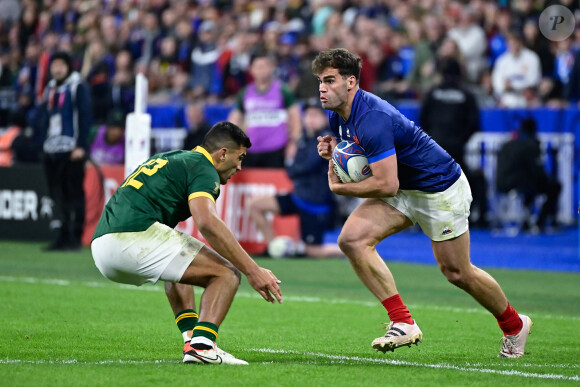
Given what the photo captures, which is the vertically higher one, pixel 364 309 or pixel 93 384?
pixel 93 384

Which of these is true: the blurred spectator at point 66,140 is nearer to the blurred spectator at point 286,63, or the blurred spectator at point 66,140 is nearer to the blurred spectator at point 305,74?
the blurred spectator at point 305,74

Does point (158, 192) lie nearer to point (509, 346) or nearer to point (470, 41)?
point (509, 346)

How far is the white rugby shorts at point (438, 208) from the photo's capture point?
776cm

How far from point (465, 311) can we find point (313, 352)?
10.6 ft

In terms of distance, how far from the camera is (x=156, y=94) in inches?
940

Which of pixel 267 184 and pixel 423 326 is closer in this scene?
pixel 423 326

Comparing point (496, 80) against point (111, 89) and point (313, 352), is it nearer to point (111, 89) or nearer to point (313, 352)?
point (111, 89)

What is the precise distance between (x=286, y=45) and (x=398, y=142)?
48.2 ft

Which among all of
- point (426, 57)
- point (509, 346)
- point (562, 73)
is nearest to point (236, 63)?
point (426, 57)

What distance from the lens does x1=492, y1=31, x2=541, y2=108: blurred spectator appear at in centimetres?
1852

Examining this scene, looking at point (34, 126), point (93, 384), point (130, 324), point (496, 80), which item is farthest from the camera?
point (34, 126)

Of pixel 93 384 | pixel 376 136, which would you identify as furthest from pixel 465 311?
pixel 93 384

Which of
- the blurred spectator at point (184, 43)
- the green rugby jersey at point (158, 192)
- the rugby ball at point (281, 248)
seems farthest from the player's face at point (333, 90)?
the blurred spectator at point (184, 43)

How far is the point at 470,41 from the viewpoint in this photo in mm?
19562
